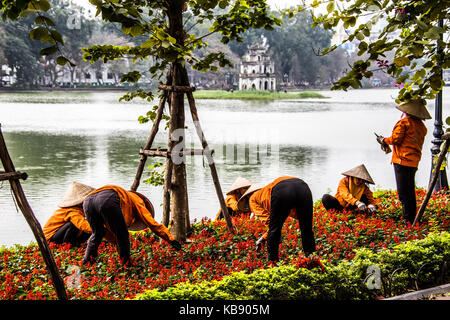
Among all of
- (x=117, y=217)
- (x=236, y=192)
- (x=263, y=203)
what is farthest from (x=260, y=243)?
(x=236, y=192)

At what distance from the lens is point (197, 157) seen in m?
19.7

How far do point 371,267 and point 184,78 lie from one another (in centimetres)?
341

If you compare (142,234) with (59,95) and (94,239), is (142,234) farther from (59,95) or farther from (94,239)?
(59,95)

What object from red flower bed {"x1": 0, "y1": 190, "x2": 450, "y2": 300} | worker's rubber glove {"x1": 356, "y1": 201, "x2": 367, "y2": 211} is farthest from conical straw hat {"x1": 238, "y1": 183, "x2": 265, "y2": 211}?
worker's rubber glove {"x1": 356, "y1": 201, "x2": 367, "y2": 211}

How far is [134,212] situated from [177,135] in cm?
138

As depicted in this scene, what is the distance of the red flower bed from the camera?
515 centimetres

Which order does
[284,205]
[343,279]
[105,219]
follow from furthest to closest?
[105,219]
[284,205]
[343,279]

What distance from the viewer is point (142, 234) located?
23.3 feet

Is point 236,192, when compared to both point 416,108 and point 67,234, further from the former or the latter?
point 416,108

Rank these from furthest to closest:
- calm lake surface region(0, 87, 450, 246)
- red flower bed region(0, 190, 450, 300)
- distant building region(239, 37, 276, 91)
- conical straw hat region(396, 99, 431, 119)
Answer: distant building region(239, 37, 276, 91)
calm lake surface region(0, 87, 450, 246)
conical straw hat region(396, 99, 431, 119)
red flower bed region(0, 190, 450, 300)

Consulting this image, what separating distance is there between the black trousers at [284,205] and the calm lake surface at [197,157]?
1510 millimetres

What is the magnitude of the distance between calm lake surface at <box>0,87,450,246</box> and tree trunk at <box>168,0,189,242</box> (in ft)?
1.49

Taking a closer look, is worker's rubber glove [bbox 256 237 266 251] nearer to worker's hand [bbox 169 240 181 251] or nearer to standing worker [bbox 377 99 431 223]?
worker's hand [bbox 169 240 181 251]
